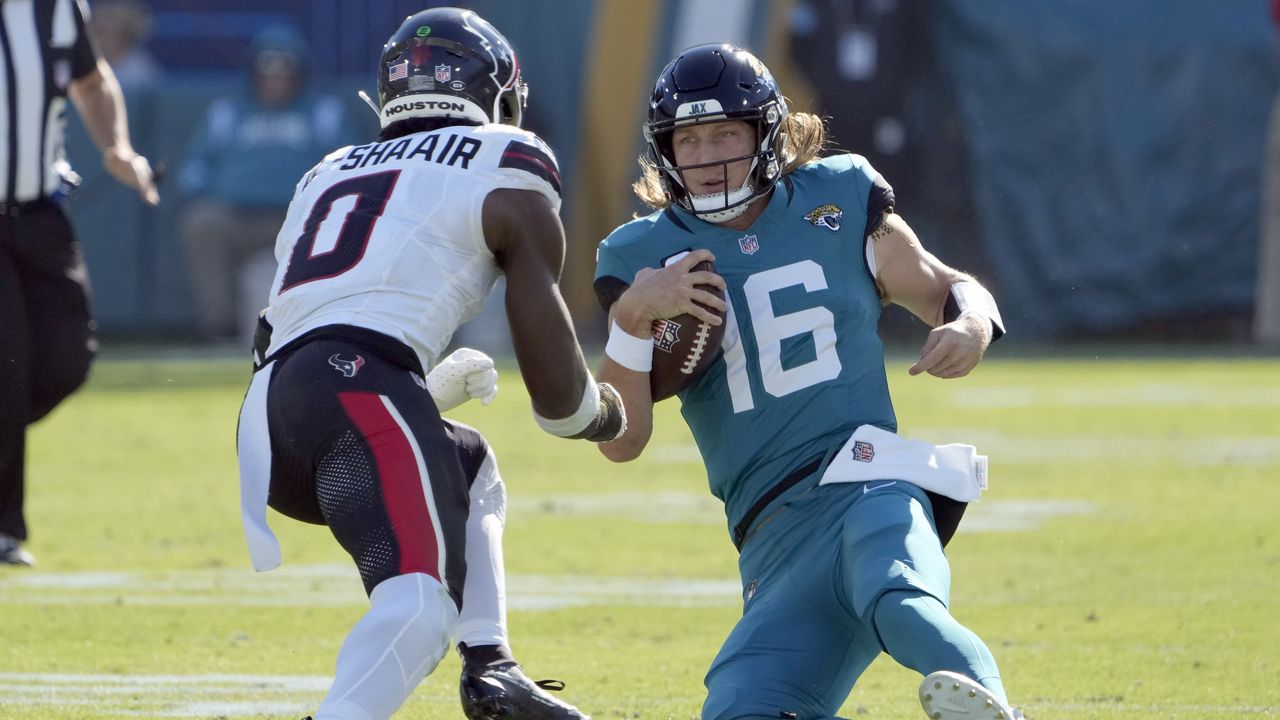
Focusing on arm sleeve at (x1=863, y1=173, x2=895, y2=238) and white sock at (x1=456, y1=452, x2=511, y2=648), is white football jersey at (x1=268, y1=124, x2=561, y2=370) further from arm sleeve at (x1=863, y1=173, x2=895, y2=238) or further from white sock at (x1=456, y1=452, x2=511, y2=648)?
arm sleeve at (x1=863, y1=173, x2=895, y2=238)

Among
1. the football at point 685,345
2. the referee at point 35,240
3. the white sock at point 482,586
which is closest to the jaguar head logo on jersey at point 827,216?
the football at point 685,345

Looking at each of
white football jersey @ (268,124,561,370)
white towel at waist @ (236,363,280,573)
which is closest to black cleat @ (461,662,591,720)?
white towel at waist @ (236,363,280,573)

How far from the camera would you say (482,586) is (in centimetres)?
392

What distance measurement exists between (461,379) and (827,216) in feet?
2.79

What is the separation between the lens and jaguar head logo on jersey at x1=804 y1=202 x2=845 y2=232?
418 centimetres

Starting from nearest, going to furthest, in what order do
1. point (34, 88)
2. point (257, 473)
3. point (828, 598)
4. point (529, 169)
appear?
point (257, 473) → point (529, 169) → point (828, 598) → point (34, 88)

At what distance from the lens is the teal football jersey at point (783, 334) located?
4066mm

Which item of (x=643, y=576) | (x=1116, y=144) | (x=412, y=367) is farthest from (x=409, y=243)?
(x=1116, y=144)

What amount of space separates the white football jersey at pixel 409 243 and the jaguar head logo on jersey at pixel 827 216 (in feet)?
2.20

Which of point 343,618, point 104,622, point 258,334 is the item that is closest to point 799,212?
point 258,334

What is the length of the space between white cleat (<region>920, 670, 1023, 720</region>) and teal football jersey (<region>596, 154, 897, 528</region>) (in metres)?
0.89

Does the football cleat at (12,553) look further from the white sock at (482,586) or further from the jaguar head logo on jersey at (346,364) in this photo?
the jaguar head logo on jersey at (346,364)

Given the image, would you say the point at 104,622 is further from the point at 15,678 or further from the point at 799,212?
the point at 799,212

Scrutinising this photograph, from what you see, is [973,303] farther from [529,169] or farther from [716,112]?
[529,169]
